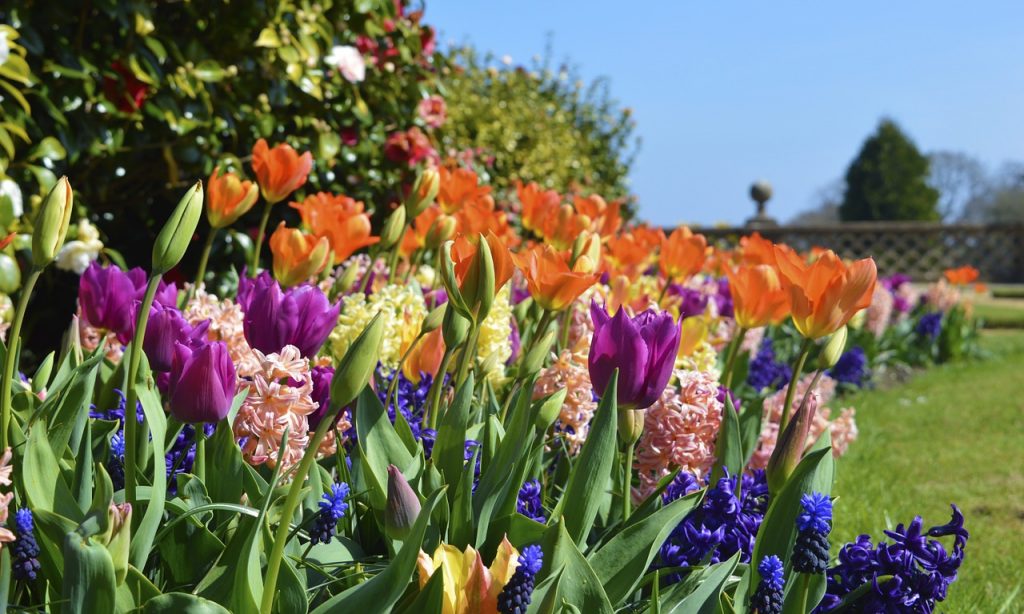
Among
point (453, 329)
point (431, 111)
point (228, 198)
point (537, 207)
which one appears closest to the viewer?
point (453, 329)

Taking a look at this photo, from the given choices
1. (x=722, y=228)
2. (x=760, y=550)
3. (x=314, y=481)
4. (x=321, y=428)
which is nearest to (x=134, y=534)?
(x=314, y=481)

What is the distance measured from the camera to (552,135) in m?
9.02

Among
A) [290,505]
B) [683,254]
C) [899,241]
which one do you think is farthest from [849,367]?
[899,241]

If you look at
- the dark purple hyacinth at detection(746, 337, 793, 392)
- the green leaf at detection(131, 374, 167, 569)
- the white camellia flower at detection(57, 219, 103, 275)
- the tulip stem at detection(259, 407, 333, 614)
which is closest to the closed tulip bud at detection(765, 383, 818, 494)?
the tulip stem at detection(259, 407, 333, 614)

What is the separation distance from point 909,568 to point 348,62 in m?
3.28

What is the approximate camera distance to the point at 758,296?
2.03m

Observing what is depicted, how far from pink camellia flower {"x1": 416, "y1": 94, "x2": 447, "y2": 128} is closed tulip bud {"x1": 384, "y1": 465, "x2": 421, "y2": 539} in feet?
12.4

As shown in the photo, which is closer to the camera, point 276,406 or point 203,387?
point 203,387

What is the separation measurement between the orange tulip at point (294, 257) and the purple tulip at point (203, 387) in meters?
0.79

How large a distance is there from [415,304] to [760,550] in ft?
3.83

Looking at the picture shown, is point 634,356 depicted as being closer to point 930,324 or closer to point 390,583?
point 390,583

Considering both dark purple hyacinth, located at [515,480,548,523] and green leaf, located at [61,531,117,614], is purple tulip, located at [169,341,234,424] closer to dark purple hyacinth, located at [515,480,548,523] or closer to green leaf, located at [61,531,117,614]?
green leaf, located at [61,531,117,614]

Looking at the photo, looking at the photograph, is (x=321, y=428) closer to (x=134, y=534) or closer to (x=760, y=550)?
(x=134, y=534)

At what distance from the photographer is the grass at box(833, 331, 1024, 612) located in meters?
2.99
